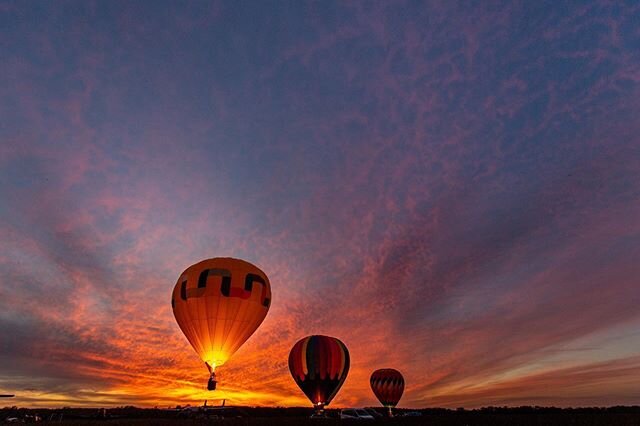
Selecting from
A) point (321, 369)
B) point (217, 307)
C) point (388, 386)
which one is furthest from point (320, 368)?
point (388, 386)

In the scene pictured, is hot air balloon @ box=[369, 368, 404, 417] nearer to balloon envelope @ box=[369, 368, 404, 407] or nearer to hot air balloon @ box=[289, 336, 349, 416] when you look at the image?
balloon envelope @ box=[369, 368, 404, 407]

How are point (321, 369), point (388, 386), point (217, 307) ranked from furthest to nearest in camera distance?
1. point (388, 386)
2. point (321, 369)
3. point (217, 307)

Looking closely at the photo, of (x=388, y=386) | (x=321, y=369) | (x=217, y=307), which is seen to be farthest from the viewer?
(x=388, y=386)

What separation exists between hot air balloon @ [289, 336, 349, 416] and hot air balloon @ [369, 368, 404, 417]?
20.8m

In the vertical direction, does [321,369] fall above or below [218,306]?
below

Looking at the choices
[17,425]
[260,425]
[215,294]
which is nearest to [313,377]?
[215,294]

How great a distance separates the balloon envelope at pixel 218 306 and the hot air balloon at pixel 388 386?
36.3m

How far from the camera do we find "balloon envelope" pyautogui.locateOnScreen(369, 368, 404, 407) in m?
69.6

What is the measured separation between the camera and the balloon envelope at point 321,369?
50.2 m

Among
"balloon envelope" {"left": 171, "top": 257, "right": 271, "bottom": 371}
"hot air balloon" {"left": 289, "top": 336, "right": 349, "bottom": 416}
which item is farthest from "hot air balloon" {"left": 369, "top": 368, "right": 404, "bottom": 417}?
"balloon envelope" {"left": 171, "top": 257, "right": 271, "bottom": 371}

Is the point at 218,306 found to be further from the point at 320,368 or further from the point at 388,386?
the point at 388,386

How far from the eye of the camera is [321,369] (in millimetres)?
50094

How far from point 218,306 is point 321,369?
1691 cm

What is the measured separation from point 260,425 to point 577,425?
2764cm
